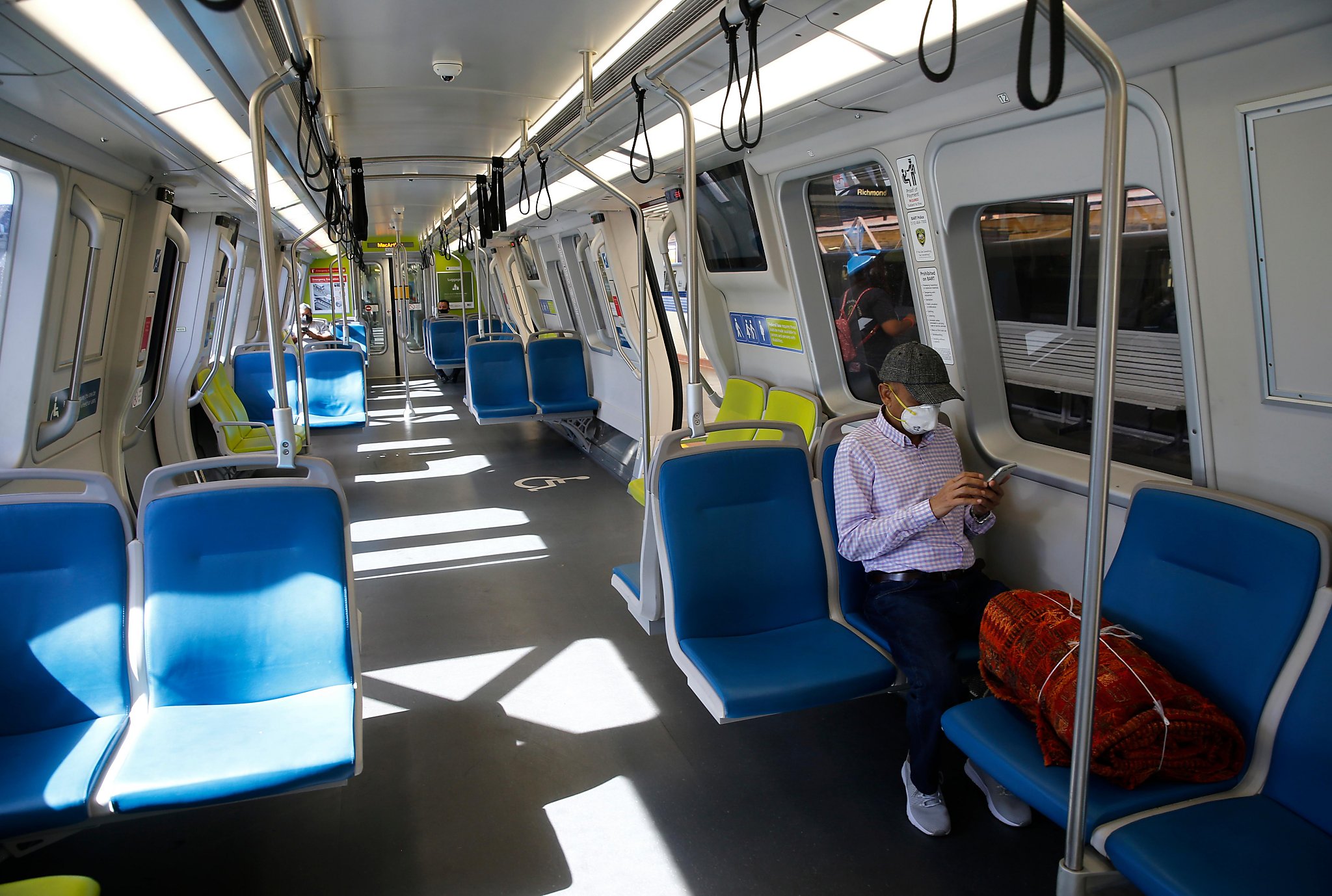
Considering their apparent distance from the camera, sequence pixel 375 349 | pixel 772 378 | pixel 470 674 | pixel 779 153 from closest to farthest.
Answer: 1. pixel 470 674
2. pixel 779 153
3. pixel 772 378
4. pixel 375 349

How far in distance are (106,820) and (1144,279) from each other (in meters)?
3.80

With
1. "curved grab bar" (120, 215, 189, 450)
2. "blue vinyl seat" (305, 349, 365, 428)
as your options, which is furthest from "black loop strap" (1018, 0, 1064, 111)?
"blue vinyl seat" (305, 349, 365, 428)

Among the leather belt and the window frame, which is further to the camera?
the leather belt

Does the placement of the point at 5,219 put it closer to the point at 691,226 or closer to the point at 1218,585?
the point at 691,226

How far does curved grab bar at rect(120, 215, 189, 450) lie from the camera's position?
19.7 feet

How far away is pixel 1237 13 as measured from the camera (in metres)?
2.26

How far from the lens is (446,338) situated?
53.0 ft

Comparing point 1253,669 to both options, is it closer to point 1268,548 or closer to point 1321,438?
point 1268,548

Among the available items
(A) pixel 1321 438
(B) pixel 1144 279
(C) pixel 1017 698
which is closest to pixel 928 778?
(C) pixel 1017 698

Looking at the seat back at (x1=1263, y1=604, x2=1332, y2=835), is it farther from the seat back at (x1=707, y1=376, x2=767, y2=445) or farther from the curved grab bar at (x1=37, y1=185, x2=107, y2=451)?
the curved grab bar at (x1=37, y1=185, x2=107, y2=451)

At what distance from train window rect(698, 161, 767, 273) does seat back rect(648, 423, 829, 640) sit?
2421 mm

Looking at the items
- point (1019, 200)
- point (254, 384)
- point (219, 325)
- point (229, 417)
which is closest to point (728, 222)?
point (1019, 200)

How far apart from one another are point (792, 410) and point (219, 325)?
6.20 meters

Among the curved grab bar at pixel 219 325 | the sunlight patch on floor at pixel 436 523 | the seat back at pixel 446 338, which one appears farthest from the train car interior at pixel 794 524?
the seat back at pixel 446 338
